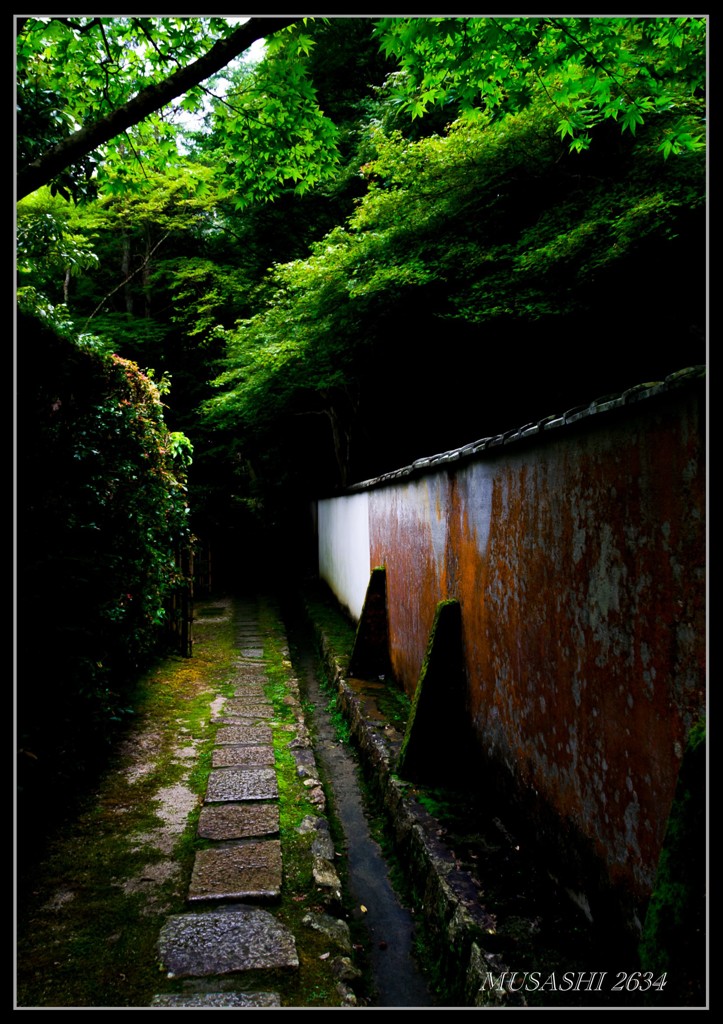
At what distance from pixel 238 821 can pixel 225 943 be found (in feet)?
4.71

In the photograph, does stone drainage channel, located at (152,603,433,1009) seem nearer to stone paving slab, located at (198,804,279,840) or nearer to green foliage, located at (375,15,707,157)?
stone paving slab, located at (198,804,279,840)

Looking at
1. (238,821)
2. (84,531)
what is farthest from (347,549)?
(238,821)

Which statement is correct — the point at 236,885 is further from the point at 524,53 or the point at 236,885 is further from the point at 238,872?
the point at 524,53

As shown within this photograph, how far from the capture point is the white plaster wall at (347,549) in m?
9.99

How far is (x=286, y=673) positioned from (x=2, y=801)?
6.81 m

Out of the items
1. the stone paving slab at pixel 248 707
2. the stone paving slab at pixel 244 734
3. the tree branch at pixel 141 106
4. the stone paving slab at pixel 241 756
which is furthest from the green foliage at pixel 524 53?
the stone paving slab at pixel 248 707

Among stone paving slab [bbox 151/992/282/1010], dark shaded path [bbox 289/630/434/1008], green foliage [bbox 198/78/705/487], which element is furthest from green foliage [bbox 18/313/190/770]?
green foliage [bbox 198/78/705/487]

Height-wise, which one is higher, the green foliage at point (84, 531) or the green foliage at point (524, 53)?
the green foliage at point (524, 53)

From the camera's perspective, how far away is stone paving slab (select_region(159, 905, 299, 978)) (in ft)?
9.74

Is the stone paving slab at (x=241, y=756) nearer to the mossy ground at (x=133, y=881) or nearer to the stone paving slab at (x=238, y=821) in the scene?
the mossy ground at (x=133, y=881)

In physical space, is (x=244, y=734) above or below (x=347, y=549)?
below

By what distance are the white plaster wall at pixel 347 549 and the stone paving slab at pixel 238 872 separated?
5268 millimetres

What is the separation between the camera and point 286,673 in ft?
28.5

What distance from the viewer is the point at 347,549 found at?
12.0m
